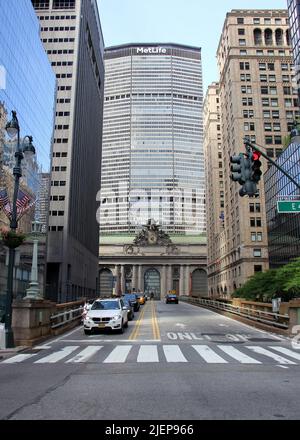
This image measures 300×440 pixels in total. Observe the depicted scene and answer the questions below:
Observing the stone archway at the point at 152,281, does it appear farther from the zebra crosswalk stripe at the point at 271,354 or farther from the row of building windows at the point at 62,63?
the zebra crosswalk stripe at the point at 271,354

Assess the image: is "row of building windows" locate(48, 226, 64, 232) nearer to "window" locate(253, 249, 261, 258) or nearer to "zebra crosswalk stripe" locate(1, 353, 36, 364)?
"window" locate(253, 249, 261, 258)

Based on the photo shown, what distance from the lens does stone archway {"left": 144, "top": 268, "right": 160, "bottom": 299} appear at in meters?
157

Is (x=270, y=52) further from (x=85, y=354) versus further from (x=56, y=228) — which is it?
(x=85, y=354)

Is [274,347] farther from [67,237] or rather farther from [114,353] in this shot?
[67,237]

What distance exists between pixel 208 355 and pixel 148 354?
1.96 metres

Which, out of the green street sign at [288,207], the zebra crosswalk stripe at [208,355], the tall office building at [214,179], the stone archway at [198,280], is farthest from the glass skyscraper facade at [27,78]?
the stone archway at [198,280]

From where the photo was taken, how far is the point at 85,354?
14172mm

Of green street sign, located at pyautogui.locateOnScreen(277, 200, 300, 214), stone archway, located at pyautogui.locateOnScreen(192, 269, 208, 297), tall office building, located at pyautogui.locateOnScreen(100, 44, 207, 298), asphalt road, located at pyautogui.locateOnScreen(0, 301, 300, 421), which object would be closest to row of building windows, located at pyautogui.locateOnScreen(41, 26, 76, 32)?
tall office building, located at pyautogui.locateOnScreen(100, 44, 207, 298)

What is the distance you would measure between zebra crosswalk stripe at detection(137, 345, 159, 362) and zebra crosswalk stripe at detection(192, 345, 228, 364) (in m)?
1.52

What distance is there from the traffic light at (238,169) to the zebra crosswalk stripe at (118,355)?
6333 mm

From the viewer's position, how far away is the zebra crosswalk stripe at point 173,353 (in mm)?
12719

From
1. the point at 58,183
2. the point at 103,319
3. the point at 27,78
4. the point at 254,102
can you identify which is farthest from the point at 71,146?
the point at 103,319

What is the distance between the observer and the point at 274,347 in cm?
1650

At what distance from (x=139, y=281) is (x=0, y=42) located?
110952mm
